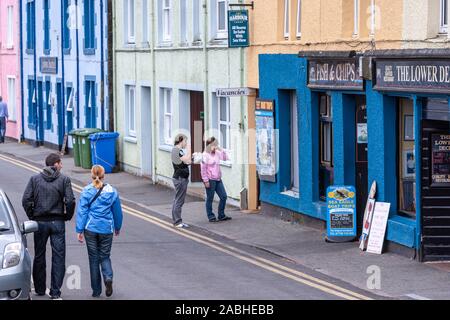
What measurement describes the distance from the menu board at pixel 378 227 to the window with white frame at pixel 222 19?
8.80 meters

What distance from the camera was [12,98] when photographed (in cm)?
5169

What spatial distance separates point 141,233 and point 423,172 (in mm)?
6386

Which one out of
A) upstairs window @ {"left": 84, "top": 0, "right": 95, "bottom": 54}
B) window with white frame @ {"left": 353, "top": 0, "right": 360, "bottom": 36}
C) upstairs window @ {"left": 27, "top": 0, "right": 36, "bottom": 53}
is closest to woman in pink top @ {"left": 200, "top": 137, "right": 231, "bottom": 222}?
window with white frame @ {"left": 353, "top": 0, "right": 360, "bottom": 36}

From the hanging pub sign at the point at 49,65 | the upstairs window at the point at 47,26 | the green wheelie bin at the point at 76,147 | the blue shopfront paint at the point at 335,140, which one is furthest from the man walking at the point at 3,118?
the blue shopfront paint at the point at 335,140

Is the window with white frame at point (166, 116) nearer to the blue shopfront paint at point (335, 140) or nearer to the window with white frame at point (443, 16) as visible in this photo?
the blue shopfront paint at point (335, 140)

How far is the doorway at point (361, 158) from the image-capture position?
69.7ft

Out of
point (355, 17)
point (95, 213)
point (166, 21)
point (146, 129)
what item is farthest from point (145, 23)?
point (95, 213)

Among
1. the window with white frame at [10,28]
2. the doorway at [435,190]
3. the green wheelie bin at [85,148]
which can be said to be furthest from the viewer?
the window with white frame at [10,28]

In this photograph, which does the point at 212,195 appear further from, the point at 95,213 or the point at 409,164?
the point at 95,213

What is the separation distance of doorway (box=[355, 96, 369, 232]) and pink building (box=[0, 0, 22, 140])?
30.0 meters

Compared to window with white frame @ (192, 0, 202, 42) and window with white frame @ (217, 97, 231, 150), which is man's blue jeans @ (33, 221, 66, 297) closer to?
window with white frame @ (217, 97, 231, 150)

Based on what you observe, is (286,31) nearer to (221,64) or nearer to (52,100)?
(221,64)

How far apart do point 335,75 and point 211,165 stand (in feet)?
12.6
